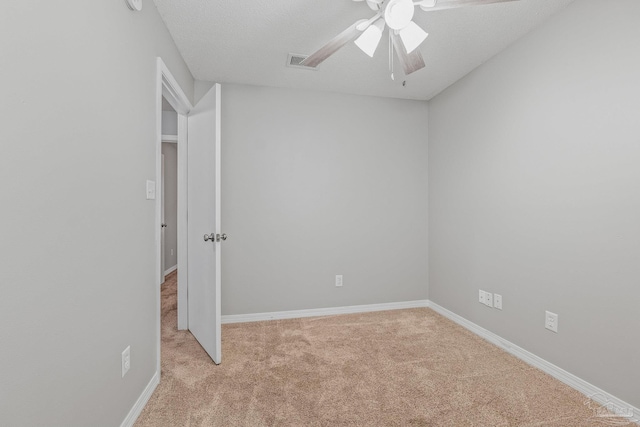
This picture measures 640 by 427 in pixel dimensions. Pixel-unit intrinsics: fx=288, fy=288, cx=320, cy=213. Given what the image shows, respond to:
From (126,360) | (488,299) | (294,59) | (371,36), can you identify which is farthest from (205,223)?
(488,299)

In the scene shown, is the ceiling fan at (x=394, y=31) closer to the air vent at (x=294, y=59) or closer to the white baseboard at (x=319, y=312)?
the air vent at (x=294, y=59)

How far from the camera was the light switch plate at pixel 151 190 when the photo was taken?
171 cm

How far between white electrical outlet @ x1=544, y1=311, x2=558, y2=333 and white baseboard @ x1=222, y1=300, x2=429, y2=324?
141 cm

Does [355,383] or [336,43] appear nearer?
[336,43]

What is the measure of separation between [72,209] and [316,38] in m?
1.91

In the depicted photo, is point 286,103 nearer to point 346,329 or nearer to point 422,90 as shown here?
point 422,90

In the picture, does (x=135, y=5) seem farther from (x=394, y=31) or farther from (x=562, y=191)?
(x=562, y=191)

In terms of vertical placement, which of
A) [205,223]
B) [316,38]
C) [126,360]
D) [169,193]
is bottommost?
[126,360]

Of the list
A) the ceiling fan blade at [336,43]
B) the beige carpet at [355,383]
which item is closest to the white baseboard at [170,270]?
the beige carpet at [355,383]

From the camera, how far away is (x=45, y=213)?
94 centimetres

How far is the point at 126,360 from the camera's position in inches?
57.2

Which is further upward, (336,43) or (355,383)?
(336,43)

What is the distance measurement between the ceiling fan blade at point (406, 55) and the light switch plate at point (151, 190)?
64.6 inches

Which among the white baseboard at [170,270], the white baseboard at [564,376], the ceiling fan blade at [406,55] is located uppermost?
the ceiling fan blade at [406,55]
